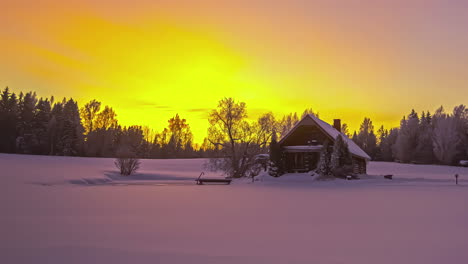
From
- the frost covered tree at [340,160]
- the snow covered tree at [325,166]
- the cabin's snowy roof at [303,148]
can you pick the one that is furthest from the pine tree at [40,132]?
the frost covered tree at [340,160]

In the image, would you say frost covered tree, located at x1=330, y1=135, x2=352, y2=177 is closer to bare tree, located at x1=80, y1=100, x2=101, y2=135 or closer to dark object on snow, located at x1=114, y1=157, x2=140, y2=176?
dark object on snow, located at x1=114, y1=157, x2=140, y2=176

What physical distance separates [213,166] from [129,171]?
9.12 m

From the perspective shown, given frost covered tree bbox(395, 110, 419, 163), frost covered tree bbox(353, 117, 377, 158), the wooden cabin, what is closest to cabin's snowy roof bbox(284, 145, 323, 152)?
the wooden cabin

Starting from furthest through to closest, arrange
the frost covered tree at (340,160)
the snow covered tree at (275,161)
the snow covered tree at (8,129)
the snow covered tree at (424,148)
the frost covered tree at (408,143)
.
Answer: the frost covered tree at (408,143), the snow covered tree at (424,148), the snow covered tree at (8,129), the snow covered tree at (275,161), the frost covered tree at (340,160)

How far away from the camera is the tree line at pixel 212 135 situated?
4012 cm

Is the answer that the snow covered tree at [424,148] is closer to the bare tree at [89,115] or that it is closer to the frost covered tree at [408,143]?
the frost covered tree at [408,143]

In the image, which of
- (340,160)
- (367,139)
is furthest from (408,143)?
(340,160)

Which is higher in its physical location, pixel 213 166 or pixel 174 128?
pixel 174 128

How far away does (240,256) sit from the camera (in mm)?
6598

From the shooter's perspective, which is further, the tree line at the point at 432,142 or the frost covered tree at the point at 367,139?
the frost covered tree at the point at 367,139

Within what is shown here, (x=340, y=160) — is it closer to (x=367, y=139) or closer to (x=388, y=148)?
(x=388, y=148)

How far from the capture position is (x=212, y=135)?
40562 millimetres

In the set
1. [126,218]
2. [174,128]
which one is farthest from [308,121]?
[174,128]

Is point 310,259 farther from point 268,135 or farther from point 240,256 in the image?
point 268,135
